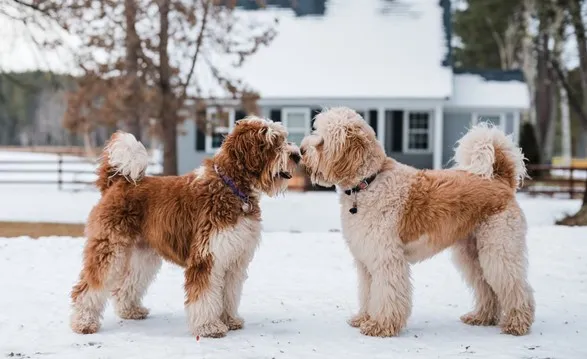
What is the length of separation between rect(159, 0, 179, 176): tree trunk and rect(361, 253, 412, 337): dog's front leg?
430 inches

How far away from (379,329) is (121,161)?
2645 mm

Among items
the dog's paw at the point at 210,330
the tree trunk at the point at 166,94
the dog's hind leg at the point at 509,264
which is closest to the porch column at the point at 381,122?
the tree trunk at the point at 166,94

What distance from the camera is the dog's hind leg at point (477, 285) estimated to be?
614cm

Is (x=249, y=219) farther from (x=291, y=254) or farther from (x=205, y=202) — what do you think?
(x=291, y=254)

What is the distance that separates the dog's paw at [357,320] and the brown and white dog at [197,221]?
3.72ft

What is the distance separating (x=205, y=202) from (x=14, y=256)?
4.95 meters

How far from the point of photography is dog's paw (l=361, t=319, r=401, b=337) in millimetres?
5715

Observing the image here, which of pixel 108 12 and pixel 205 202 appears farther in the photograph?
pixel 108 12

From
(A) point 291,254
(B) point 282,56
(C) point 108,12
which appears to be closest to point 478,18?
(B) point 282,56

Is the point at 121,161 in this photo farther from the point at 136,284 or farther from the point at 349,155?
the point at 349,155

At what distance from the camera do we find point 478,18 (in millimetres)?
38281

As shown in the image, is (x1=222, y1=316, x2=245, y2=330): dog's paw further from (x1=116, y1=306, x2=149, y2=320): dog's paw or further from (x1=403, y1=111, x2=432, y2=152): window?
(x1=403, y1=111, x2=432, y2=152): window

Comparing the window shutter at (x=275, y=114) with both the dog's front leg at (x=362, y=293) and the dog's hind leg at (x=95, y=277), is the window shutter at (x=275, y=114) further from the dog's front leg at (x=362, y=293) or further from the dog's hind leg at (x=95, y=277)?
the dog's hind leg at (x=95, y=277)

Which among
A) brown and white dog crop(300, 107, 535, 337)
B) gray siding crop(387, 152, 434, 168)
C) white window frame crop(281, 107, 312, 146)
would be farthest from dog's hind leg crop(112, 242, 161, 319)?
gray siding crop(387, 152, 434, 168)
